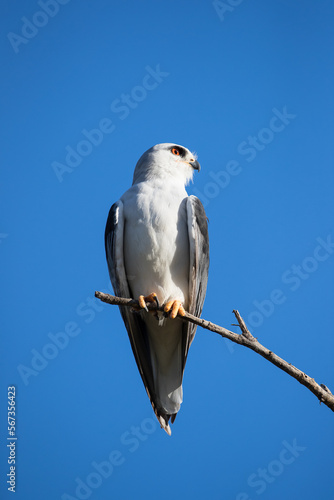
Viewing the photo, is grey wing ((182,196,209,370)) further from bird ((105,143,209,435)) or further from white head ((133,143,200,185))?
white head ((133,143,200,185))

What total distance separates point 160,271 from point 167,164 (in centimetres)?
164

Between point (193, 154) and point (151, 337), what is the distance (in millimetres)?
2717

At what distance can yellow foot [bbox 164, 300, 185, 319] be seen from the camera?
4.85 metres

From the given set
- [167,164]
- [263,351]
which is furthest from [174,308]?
[167,164]

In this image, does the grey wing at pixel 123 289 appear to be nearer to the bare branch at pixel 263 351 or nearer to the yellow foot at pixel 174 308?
the yellow foot at pixel 174 308

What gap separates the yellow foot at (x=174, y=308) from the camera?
4.85 metres

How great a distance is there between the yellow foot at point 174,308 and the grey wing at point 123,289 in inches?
26.6

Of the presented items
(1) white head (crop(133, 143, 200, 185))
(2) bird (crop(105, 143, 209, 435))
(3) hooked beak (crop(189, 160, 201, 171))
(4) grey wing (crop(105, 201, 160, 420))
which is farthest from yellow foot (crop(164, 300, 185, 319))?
(3) hooked beak (crop(189, 160, 201, 171))

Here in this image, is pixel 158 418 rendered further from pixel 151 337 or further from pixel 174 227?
pixel 174 227

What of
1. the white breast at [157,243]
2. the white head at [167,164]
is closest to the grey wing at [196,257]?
the white breast at [157,243]

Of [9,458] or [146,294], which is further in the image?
[9,458]

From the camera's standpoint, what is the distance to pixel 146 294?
17.7 feet

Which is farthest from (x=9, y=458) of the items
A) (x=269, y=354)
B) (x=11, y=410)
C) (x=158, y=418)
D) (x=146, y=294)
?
(x=269, y=354)

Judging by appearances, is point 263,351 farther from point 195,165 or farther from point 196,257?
point 195,165
